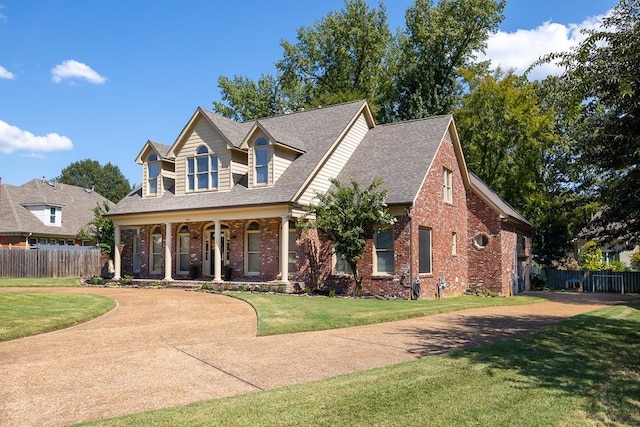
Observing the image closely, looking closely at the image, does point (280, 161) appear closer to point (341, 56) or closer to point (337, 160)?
point (337, 160)

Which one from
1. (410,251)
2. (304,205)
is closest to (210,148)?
(304,205)

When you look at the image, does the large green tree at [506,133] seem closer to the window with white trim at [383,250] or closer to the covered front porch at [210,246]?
the window with white trim at [383,250]

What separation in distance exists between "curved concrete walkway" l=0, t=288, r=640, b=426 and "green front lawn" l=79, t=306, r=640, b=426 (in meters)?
0.54

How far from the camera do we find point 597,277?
1203 inches

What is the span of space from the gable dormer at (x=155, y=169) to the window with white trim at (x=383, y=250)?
11.4 metres

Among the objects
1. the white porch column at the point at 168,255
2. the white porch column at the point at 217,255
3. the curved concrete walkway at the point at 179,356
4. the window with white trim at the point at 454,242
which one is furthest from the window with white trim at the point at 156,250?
the window with white trim at the point at 454,242

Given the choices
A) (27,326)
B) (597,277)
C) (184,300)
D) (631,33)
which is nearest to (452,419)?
(631,33)

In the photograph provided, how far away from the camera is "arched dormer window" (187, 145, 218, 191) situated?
2381 cm

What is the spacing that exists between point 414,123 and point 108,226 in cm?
1656

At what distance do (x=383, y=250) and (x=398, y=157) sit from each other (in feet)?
15.4

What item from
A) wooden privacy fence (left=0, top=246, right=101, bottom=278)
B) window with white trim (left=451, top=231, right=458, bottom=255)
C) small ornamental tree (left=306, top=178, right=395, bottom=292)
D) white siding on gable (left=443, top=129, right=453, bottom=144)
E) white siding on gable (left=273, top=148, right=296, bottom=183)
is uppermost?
white siding on gable (left=443, top=129, right=453, bottom=144)

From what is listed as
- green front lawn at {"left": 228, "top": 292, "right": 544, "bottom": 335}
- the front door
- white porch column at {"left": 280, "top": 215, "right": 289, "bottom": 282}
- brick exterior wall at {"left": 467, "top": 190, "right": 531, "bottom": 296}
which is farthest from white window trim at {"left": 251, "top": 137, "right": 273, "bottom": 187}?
brick exterior wall at {"left": 467, "top": 190, "right": 531, "bottom": 296}

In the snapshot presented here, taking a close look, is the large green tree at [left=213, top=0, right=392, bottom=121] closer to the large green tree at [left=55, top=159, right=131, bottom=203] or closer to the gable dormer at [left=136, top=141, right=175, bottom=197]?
the gable dormer at [left=136, top=141, right=175, bottom=197]

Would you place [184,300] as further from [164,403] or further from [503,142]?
[503,142]
